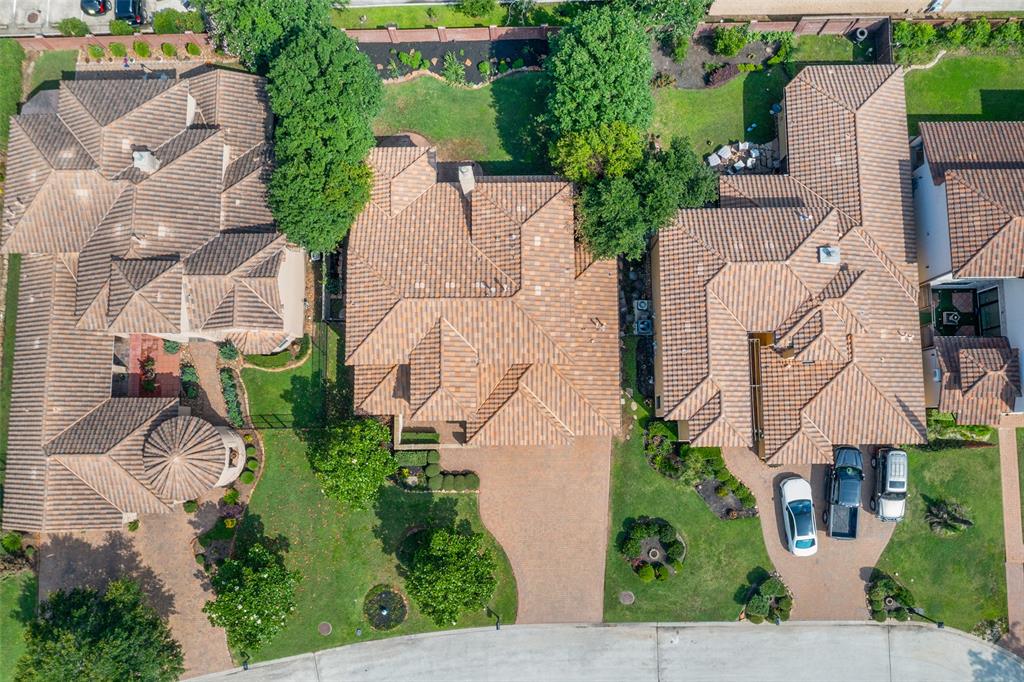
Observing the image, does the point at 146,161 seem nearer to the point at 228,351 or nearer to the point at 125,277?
the point at 125,277

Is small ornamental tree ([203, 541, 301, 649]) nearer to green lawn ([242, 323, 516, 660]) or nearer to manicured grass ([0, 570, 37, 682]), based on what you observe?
green lawn ([242, 323, 516, 660])

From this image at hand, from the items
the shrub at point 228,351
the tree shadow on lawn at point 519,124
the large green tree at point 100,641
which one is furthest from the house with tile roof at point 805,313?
the large green tree at point 100,641

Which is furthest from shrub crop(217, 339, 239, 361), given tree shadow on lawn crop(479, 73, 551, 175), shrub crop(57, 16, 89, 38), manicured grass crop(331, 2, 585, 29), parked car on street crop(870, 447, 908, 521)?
parked car on street crop(870, 447, 908, 521)

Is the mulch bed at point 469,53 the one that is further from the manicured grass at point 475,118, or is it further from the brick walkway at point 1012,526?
the brick walkway at point 1012,526

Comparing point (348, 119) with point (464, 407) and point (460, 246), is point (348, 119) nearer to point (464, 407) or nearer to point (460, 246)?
point (460, 246)

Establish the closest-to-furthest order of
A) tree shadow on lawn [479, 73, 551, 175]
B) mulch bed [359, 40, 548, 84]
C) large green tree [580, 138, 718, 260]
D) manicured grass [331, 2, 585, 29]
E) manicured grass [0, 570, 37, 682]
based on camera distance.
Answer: large green tree [580, 138, 718, 260] → manicured grass [0, 570, 37, 682] → tree shadow on lawn [479, 73, 551, 175] → mulch bed [359, 40, 548, 84] → manicured grass [331, 2, 585, 29]
